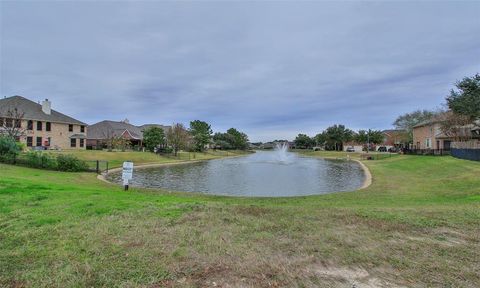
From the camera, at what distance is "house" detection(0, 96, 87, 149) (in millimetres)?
41469

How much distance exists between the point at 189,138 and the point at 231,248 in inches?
2558

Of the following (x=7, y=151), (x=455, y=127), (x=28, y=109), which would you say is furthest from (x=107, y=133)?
(x=455, y=127)

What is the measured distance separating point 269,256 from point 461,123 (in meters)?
48.0

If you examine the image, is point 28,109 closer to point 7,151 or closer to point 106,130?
point 106,130

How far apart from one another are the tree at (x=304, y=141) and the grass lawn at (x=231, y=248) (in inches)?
5162

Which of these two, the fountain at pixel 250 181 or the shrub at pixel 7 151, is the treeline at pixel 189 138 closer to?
the fountain at pixel 250 181

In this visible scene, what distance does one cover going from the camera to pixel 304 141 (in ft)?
450

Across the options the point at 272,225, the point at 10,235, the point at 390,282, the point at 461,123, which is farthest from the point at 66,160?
the point at 461,123

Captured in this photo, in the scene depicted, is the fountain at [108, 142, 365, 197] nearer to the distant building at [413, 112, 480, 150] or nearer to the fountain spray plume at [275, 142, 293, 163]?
the distant building at [413, 112, 480, 150]

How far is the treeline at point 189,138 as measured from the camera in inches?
2251

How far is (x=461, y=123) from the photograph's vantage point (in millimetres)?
41531

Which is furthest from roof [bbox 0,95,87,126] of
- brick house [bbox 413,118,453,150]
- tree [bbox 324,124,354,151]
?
tree [bbox 324,124,354,151]

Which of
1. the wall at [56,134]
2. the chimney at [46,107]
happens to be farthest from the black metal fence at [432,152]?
the chimney at [46,107]

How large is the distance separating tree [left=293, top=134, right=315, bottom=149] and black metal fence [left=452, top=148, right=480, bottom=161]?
3878 inches
